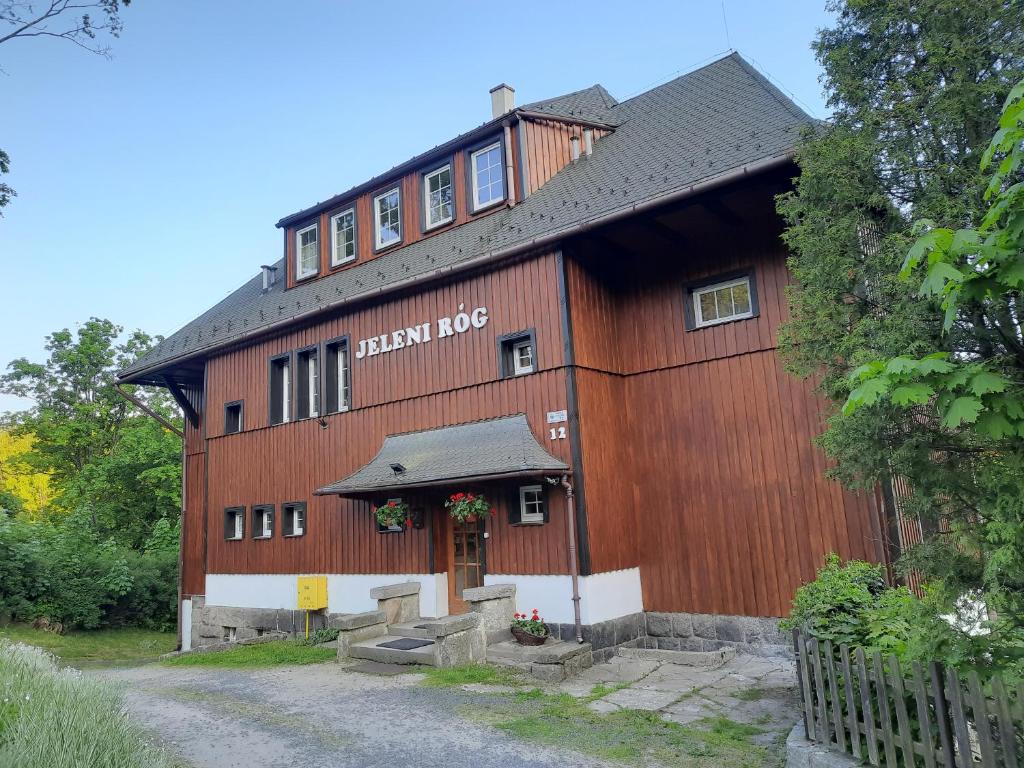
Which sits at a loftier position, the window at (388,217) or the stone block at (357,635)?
the window at (388,217)

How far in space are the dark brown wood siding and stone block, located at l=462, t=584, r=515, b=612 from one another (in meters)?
0.37

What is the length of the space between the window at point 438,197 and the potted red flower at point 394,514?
5451 millimetres

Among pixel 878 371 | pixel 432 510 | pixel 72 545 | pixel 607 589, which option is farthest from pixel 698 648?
pixel 72 545

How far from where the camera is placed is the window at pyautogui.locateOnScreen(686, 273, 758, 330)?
1066 cm

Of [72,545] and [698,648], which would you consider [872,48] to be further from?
[72,545]

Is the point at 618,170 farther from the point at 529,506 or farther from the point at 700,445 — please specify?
the point at 529,506

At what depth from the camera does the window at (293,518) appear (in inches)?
575

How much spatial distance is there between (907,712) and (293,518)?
1258cm

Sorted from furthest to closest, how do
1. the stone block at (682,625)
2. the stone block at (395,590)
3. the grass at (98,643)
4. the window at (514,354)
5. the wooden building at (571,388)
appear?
the grass at (98,643), the stone block at (395,590), the window at (514,354), the stone block at (682,625), the wooden building at (571,388)

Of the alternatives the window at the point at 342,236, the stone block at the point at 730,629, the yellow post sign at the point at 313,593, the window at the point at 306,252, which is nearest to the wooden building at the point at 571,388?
the stone block at the point at 730,629

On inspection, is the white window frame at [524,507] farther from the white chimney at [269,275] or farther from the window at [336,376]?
the white chimney at [269,275]

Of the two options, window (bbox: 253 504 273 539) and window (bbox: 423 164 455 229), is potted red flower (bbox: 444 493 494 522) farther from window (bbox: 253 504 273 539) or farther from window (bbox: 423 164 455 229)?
window (bbox: 253 504 273 539)

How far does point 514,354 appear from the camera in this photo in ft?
38.3

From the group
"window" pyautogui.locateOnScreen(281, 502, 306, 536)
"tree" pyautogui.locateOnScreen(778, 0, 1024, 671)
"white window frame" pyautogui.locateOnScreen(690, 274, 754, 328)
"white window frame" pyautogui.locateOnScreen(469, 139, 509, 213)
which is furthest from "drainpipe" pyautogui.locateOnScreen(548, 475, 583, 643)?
"window" pyautogui.locateOnScreen(281, 502, 306, 536)
